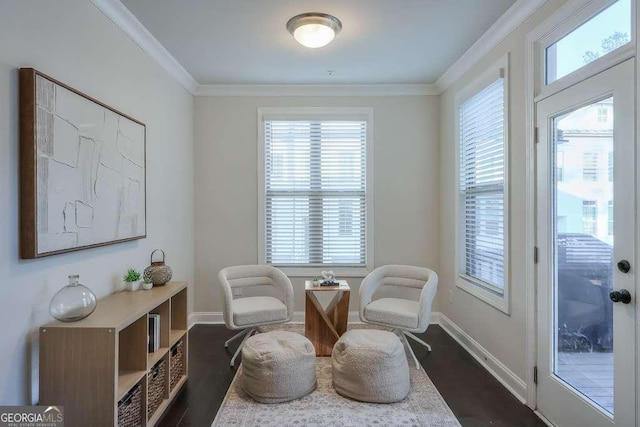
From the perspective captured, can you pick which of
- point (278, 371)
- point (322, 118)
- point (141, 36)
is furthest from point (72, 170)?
point (322, 118)

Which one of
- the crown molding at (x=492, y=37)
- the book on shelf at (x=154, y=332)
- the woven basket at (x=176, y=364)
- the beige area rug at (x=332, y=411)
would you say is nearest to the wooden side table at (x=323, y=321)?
the beige area rug at (x=332, y=411)

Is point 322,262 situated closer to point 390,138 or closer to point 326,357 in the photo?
point 326,357

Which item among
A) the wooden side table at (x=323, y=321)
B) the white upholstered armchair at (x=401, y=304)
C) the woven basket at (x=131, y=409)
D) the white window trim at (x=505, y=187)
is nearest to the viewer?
the woven basket at (x=131, y=409)

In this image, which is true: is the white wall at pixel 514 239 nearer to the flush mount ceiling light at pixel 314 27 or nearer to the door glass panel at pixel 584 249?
the door glass panel at pixel 584 249

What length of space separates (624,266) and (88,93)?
10.3ft

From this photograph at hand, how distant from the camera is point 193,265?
13.1ft

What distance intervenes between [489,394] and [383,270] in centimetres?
141

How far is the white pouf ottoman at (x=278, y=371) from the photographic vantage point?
2.32 metres

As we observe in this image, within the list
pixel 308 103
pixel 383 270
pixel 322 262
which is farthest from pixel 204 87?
pixel 383 270

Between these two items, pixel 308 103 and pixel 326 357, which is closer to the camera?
pixel 326 357

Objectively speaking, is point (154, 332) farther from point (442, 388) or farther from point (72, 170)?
point (442, 388)

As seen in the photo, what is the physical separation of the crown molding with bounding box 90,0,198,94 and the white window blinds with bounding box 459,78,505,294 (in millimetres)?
2853

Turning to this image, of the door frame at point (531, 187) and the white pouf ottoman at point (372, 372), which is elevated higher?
the door frame at point (531, 187)

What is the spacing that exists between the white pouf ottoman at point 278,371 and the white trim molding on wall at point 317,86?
8.37ft
